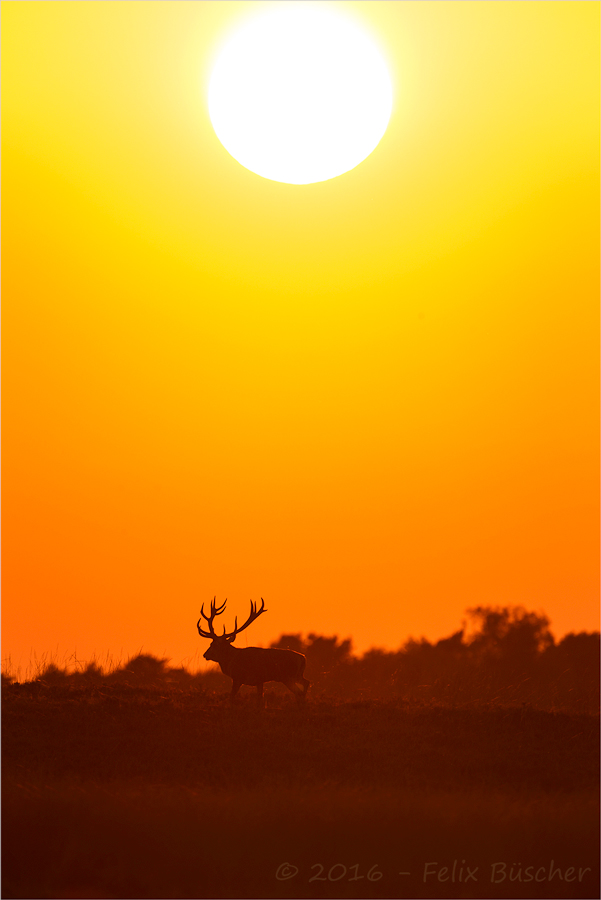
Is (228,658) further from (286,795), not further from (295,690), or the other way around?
(286,795)

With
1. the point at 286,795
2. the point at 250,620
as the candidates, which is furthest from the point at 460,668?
the point at 286,795

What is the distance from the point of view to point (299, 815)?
740 centimetres

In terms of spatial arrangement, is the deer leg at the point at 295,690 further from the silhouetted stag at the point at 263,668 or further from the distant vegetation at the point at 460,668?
the distant vegetation at the point at 460,668

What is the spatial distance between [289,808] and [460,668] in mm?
23246

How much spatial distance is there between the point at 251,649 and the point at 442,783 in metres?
4.66

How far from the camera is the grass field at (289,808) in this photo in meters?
6.73

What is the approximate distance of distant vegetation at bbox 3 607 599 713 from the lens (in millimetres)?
17875

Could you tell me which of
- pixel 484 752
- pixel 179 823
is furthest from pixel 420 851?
pixel 484 752

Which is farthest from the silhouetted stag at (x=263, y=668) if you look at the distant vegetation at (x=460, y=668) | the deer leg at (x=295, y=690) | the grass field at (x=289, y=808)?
the distant vegetation at (x=460, y=668)

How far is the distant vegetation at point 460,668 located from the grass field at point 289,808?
5432mm

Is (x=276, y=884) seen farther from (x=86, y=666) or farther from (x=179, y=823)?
(x=86, y=666)

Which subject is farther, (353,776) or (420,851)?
(353,776)

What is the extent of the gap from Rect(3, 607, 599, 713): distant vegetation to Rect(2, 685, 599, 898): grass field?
17.8 ft

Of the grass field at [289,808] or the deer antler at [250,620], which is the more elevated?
the deer antler at [250,620]
